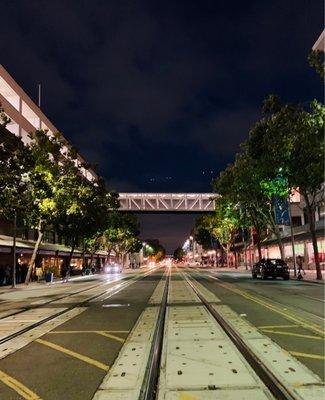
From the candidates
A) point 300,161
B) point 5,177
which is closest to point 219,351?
point 5,177

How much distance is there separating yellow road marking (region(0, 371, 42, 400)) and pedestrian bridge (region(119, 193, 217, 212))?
83.6m

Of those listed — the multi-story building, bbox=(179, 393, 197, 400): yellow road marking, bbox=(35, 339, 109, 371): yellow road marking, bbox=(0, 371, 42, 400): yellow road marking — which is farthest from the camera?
the multi-story building

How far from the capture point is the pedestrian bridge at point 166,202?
302 ft

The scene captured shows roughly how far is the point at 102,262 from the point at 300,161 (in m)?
83.6

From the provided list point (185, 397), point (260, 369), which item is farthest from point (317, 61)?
point (185, 397)

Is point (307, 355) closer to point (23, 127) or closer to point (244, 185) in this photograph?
point (244, 185)

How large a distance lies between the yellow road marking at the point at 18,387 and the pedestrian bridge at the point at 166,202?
274 ft

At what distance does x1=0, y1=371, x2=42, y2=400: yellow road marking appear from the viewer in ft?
22.0

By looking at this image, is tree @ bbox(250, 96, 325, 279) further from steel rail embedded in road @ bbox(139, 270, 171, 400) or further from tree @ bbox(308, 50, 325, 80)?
steel rail embedded in road @ bbox(139, 270, 171, 400)

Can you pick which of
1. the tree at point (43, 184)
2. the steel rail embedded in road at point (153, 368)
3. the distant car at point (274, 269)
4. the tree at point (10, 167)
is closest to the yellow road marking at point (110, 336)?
the steel rail embedded in road at point (153, 368)

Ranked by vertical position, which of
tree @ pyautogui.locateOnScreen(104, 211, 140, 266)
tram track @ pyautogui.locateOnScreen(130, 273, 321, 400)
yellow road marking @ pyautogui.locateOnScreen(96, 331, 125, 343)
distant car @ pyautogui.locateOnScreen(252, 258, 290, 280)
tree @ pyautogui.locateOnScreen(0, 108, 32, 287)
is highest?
tree @ pyautogui.locateOnScreen(104, 211, 140, 266)

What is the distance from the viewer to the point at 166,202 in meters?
93.0

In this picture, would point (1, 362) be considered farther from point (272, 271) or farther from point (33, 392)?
point (272, 271)

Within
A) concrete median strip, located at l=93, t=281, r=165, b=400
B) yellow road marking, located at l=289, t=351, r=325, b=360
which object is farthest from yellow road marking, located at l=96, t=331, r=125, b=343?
yellow road marking, located at l=289, t=351, r=325, b=360
